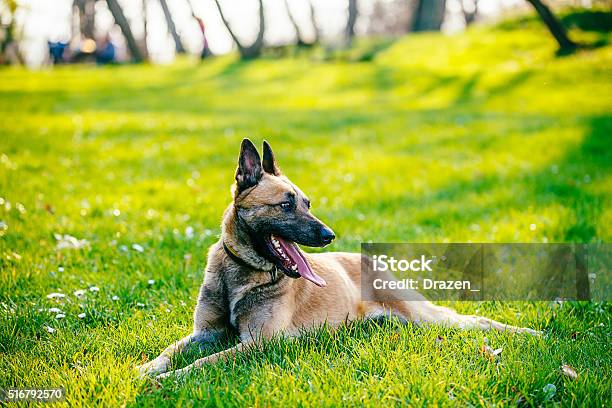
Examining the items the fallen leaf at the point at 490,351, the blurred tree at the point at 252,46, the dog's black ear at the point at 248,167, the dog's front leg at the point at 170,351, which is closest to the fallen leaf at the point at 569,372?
the fallen leaf at the point at 490,351

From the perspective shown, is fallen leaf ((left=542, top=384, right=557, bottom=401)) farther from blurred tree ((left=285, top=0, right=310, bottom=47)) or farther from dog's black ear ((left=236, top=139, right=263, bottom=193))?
blurred tree ((left=285, top=0, right=310, bottom=47))

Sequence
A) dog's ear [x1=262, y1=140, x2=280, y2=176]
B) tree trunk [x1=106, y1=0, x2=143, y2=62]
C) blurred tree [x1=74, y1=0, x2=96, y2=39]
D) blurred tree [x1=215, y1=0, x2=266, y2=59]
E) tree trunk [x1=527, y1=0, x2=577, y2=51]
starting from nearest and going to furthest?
dog's ear [x1=262, y1=140, x2=280, y2=176] < tree trunk [x1=527, y1=0, x2=577, y2=51] < tree trunk [x1=106, y1=0, x2=143, y2=62] < blurred tree [x1=215, y1=0, x2=266, y2=59] < blurred tree [x1=74, y1=0, x2=96, y2=39]

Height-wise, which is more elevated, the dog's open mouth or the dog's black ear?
the dog's black ear

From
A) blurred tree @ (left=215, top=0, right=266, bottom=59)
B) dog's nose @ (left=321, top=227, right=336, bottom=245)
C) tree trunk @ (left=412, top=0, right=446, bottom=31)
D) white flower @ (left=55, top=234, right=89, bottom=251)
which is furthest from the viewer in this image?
tree trunk @ (left=412, top=0, right=446, bottom=31)

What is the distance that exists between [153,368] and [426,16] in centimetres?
4107

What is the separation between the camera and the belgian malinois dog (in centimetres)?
453

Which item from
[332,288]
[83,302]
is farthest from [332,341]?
[83,302]

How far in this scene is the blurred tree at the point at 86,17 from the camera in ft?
144

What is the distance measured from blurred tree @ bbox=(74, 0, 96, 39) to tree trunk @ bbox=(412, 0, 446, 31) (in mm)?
24510

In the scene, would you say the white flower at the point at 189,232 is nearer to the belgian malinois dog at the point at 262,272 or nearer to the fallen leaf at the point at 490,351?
the belgian malinois dog at the point at 262,272

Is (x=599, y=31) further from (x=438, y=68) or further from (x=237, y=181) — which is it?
(x=237, y=181)

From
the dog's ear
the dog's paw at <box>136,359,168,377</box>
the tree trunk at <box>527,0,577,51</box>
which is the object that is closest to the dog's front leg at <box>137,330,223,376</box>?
the dog's paw at <box>136,359,168,377</box>

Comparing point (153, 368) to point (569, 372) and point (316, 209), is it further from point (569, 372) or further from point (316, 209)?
point (316, 209)

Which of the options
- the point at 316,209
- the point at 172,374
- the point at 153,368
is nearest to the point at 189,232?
the point at 316,209
